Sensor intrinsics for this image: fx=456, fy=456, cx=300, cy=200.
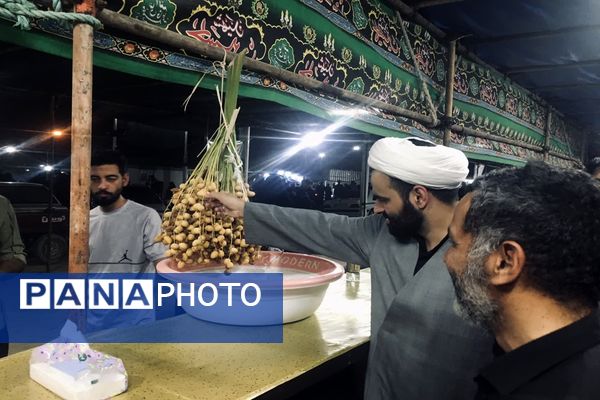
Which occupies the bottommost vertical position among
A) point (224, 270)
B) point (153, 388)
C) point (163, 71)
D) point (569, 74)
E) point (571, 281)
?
point (153, 388)

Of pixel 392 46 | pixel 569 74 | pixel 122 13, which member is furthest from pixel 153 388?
pixel 569 74

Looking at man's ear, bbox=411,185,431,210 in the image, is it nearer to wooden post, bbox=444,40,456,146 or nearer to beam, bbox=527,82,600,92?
wooden post, bbox=444,40,456,146

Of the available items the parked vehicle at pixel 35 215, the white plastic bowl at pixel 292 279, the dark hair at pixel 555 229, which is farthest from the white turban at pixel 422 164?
the parked vehicle at pixel 35 215

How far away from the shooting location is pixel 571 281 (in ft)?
2.84

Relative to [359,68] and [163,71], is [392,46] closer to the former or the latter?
[359,68]

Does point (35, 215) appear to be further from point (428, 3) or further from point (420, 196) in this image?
point (420, 196)

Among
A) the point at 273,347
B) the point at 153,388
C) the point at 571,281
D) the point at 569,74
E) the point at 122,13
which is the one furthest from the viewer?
the point at 569,74

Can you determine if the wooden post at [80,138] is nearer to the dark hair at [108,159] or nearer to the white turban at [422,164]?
the white turban at [422,164]

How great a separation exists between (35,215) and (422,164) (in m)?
8.86

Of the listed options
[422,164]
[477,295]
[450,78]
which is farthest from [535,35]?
[477,295]

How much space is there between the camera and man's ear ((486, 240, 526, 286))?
2.93ft

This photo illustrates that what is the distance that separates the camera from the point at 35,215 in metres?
8.58

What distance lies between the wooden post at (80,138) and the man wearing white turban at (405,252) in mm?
407

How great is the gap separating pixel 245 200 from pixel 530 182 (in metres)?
0.96
